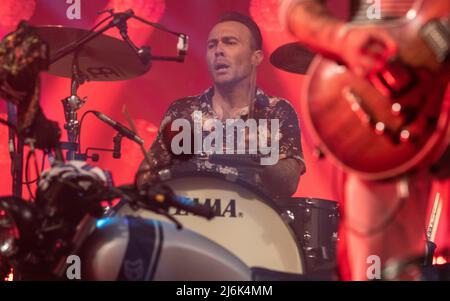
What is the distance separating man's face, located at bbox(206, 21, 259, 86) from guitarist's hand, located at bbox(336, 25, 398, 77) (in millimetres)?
959

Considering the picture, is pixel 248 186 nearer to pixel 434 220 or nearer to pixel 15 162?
pixel 434 220

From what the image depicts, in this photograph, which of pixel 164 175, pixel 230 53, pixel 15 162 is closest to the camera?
Answer: pixel 164 175

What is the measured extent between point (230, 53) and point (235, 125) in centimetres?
35

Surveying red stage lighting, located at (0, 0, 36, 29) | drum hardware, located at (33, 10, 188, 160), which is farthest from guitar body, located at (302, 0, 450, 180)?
red stage lighting, located at (0, 0, 36, 29)

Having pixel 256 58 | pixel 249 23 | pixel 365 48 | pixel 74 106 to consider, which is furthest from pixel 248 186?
pixel 365 48

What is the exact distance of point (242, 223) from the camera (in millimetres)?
2646

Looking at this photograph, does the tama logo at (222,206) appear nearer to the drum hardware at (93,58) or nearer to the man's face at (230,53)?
the drum hardware at (93,58)

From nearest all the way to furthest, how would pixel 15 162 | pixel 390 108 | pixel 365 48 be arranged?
pixel 365 48, pixel 390 108, pixel 15 162

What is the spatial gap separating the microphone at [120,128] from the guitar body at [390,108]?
936mm

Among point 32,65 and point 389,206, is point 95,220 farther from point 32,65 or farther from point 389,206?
point 389,206

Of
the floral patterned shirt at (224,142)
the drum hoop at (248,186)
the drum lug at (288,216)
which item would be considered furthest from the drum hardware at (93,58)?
the drum lug at (288,216)

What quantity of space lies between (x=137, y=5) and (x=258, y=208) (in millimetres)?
1092

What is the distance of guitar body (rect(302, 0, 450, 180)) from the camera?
1.96 metres

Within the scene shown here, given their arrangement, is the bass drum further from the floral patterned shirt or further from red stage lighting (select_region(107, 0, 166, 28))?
red stage lighting (select_region(107, 0, 166, 28))
